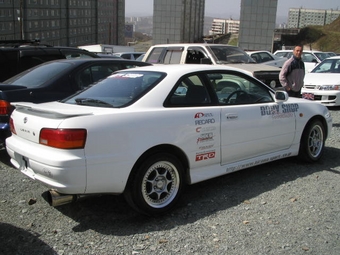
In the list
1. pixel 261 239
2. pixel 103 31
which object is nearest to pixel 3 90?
pixel 261 239

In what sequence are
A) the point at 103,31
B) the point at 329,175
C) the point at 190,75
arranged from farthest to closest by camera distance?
the point at 103,31, the point at 329,175, the point at 190,75

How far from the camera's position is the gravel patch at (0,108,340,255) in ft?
10.4

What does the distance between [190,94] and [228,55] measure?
6.80m

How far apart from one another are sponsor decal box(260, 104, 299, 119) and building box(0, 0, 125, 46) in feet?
239

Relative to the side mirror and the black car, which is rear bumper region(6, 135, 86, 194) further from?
the side mirror

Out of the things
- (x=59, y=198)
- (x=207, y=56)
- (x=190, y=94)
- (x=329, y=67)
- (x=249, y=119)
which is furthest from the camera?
(x=329, y=67)

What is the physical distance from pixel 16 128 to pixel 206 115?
6.63 ft

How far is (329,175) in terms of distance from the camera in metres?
4.98

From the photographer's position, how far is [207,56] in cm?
1023

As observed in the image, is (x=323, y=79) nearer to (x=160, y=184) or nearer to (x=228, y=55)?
(x=228, y=55)

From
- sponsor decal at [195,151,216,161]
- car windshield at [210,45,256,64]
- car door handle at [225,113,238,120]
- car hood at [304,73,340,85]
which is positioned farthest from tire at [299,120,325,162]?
car hood at [304,73,340,85]

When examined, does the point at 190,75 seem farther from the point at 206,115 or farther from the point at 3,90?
the point at 3,90

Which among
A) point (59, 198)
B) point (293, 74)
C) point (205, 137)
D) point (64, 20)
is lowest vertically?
point (59, 198)

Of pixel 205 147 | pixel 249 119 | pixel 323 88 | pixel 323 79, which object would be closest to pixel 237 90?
pixel 249 119
